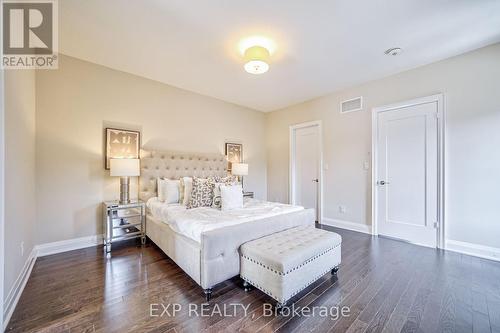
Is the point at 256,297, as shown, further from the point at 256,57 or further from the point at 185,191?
the point at 256,57

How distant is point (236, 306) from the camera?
1696mm

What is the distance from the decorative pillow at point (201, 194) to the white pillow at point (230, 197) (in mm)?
223

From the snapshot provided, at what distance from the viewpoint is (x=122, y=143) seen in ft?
10.5

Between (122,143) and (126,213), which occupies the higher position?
(122,143)

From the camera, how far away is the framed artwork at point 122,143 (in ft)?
10.1

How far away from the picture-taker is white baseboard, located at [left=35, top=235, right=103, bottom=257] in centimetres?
260

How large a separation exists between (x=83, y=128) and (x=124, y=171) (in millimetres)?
886

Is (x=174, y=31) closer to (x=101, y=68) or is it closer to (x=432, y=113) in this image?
(x=101, y=68)

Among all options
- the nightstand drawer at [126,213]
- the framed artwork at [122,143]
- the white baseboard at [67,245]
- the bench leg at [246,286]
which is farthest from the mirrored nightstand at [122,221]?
the bench leg at [246,286]

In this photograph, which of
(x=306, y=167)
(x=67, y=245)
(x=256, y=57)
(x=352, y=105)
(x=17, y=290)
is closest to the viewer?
(x=17, y=290)

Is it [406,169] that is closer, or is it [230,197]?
[230,197]

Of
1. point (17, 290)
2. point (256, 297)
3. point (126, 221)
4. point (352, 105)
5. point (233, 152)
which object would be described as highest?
point (352, 105)

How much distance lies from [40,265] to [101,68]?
2707 millimetres

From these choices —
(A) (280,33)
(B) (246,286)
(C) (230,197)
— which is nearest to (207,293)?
(B) (246,286)
